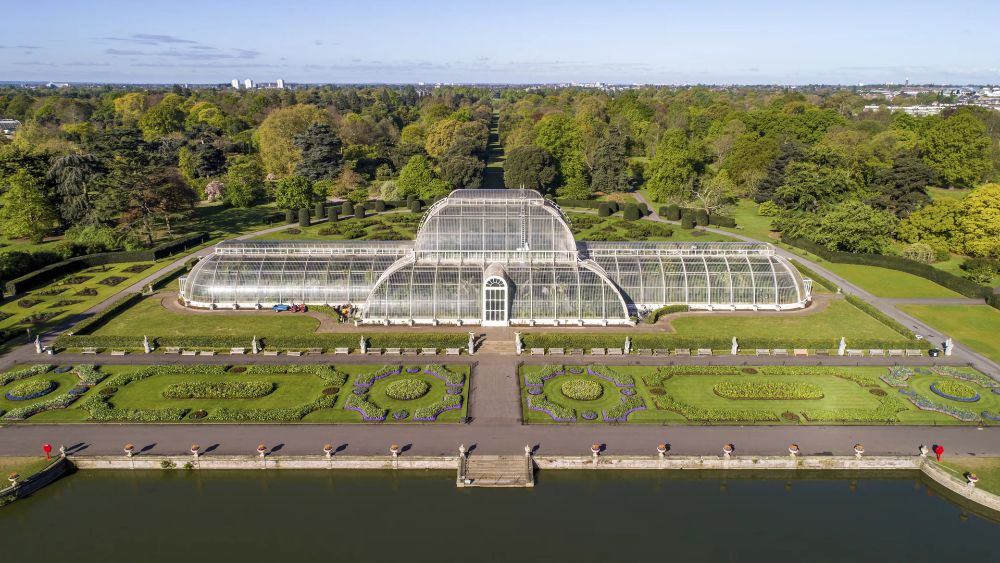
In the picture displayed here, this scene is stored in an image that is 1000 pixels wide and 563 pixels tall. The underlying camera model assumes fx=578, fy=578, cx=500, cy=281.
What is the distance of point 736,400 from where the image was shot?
47688mm

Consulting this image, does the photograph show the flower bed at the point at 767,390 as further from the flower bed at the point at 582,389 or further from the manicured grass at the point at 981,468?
the flower bed at the point at 582,389

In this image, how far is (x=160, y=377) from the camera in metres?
51.0

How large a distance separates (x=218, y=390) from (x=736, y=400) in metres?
43.0

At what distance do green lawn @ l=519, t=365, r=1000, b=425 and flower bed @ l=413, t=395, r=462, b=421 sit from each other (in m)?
5.46

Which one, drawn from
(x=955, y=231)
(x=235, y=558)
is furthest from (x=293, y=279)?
(x=955, y=231)

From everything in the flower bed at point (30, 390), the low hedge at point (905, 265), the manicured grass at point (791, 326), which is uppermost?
the low hedge at point (905, 265)

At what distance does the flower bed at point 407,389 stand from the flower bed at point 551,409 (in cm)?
907

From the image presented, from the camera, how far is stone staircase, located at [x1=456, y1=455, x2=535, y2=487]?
38.4 m

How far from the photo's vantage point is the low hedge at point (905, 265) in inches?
2800

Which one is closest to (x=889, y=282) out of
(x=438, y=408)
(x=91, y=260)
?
(x=438, y=408)

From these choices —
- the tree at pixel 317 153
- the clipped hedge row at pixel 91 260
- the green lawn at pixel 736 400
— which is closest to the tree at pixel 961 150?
the green lawn at pixel 736 400

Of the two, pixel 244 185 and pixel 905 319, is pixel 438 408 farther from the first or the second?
pixel 244 185

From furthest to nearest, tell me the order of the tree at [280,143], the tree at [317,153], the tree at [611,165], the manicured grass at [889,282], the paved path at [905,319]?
the tree at [280,143]
the tree at [317,153]
the tree at [611,165]
the manicured grass at [889,282]
the paved path at [905,319]

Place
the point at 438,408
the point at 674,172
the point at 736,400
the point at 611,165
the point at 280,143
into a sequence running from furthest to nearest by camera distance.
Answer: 1. the point at 280,143
2. the point at 611,165
3. the point at 674,172
4. the point at 736,400
5. the point at 438,408
